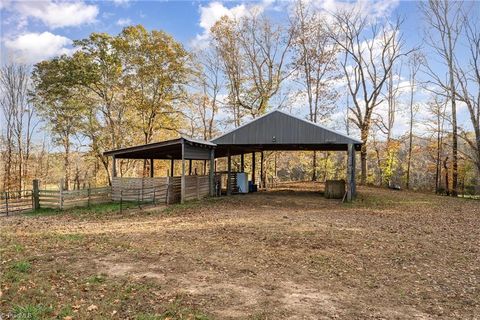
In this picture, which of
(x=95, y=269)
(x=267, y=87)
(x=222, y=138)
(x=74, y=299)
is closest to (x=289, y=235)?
(x=95, y=269)

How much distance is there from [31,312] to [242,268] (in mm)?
3590

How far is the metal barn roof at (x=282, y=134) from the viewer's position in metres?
18.2

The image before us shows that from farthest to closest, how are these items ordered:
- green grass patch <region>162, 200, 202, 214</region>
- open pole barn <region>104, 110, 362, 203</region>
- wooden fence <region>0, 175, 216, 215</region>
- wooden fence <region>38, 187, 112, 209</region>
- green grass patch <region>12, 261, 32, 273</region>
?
1. open pole barn <region>104, 110, 362, 203</region>
2. wooden fence <region>0, 175, 216, 215</region>
3. wooden fence <region>38, 187, 112, 209</region>
4. green grass patch <region>162, 200, 202, 214</region>
5. green grass patch <region>12, 261, 32, 273</region>

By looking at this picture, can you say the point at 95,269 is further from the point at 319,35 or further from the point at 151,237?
the point at 319,35

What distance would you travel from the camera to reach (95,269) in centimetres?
659

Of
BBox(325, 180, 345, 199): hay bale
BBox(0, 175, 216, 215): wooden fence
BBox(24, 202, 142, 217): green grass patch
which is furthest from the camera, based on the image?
BBox(325, 180, 345, 199): hay bale

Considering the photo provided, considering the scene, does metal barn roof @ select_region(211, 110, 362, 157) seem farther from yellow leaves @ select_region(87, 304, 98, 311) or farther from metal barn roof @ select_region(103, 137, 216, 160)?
yellow leaves @ select_region(87, 304, 98, 311)

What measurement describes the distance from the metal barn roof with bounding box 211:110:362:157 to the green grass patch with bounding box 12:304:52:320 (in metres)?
15.1

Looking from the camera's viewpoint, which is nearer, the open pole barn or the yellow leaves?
the yellow leaves

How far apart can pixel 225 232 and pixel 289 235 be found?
6.27ft

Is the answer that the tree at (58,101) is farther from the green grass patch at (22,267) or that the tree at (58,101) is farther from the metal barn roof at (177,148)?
the green grass patch at (22,267)

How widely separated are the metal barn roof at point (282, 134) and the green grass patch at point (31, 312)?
15091 millimetres

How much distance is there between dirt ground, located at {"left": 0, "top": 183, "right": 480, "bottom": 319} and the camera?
16.4 ft

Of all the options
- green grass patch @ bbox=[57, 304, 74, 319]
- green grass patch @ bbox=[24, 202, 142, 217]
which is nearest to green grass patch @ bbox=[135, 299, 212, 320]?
green grass patch @ bbox=[57, 304, 74, 319]
